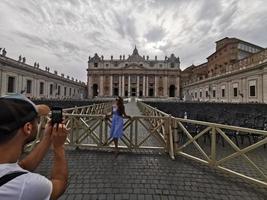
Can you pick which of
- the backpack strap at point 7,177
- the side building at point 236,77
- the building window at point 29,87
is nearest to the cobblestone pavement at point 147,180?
the backpack strap at point 7,177

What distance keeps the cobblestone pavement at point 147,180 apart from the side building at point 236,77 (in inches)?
1103

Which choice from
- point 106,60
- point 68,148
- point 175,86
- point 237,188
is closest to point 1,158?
point 237,188

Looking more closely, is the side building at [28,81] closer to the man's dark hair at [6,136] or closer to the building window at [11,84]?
the building window at [11,84]

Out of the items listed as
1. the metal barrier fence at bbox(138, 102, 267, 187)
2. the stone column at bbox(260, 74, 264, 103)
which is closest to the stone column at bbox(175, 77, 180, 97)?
the stone column at bbox(260, 74, 264, 103)

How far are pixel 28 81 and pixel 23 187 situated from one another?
43829 millimetres

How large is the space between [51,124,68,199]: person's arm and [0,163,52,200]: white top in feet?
0.60

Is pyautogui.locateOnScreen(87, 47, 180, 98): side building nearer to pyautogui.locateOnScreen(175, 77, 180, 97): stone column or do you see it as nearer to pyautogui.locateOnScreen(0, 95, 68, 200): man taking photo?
pyautogui.locateOnScreen(175, 77, 180, 97): stone column

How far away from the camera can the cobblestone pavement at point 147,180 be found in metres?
3.57

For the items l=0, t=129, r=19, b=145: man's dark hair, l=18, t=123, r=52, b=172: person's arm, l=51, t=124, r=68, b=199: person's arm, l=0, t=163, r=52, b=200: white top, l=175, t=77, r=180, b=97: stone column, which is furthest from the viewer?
l=175, t=77, r=180, b=97: stone column

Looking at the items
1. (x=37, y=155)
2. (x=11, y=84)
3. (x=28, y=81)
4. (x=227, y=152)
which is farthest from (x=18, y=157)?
(x=28, y=81)

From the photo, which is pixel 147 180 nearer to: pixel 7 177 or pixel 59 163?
pixel 59 163

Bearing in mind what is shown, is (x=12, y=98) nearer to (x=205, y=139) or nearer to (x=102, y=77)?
(x=205, y=139)

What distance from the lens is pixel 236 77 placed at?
35.2m

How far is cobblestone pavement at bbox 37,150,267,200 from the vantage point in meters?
3.57
